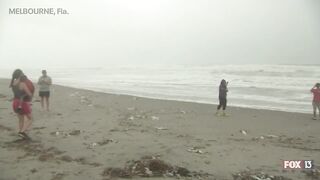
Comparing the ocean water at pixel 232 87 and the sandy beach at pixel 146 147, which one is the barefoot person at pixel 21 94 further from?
the ocean water at pixel 232 87

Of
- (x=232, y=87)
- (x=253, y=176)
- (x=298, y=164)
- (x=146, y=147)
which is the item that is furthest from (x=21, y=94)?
(x=232, y=87)

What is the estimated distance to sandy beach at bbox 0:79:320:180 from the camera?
18.1ft

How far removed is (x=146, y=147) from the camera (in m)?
6.72

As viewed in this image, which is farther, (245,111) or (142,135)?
(245,111)

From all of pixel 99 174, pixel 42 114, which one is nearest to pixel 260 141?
pixel 99 174

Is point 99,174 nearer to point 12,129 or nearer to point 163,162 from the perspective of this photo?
point 163,162

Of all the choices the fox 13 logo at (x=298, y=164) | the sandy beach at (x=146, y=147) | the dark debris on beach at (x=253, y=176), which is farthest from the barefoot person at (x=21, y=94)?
the fox 13 logo at (x=298, y=164)

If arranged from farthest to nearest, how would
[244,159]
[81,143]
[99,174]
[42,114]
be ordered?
[42,114] < [81,143] < [244,159] < [99,174]

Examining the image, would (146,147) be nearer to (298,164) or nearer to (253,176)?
(253,176)

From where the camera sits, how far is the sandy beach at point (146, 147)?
5512mm

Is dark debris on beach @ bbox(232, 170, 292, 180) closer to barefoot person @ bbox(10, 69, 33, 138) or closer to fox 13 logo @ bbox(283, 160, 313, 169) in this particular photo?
fox 13 logo @ bbox(283, 160, 313, 169)

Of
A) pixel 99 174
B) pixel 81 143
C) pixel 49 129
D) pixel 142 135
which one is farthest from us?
pixel 49 129

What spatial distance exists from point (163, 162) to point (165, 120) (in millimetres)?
5433

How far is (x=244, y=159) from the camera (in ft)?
20.4
